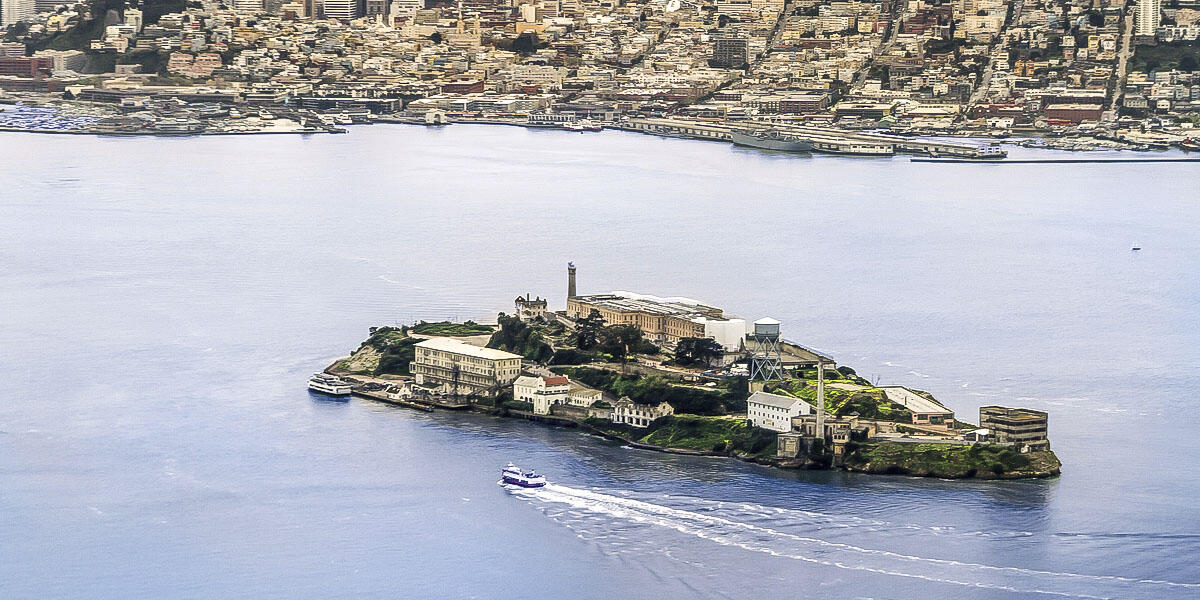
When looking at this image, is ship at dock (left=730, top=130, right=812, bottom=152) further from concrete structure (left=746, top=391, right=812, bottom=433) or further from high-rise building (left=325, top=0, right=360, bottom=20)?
concrete structure (left=746, top=391, right=812, bottom=433)

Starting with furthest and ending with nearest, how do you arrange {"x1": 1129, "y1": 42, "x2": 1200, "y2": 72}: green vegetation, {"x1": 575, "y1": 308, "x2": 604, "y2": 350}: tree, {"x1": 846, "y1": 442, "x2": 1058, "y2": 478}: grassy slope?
{"x1": 1129, "y1": 42, "x2": 1200, "y2": 72}: green vegetation < {"x1": 575, "y1": 308, "x2": 604, "y2": 350}: tree < {"x1": 846, "y1": 442, "x2": 1058, "y2": 478}: grassy slope

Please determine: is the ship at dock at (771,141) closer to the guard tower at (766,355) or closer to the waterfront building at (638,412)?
the guard tower at (766,355)

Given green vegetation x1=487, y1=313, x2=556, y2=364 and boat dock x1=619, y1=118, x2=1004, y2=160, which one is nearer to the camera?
green vegetation x1=487, y1=313, x2=556, y2=364

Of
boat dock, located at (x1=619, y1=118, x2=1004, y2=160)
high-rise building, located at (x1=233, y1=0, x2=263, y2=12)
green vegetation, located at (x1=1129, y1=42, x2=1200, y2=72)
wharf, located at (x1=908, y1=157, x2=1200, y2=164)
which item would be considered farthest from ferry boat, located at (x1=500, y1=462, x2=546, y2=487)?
high-rise building, located at (x1=233, y1=0, x2=263, y2=12)

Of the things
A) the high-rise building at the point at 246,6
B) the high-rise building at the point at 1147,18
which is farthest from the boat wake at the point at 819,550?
the high-rise building at the point at 246,6

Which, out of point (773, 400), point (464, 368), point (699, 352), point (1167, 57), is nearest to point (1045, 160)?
point (1167, 57)

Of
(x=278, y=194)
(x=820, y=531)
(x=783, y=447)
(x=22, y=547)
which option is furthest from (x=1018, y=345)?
(x=278, y=194)
